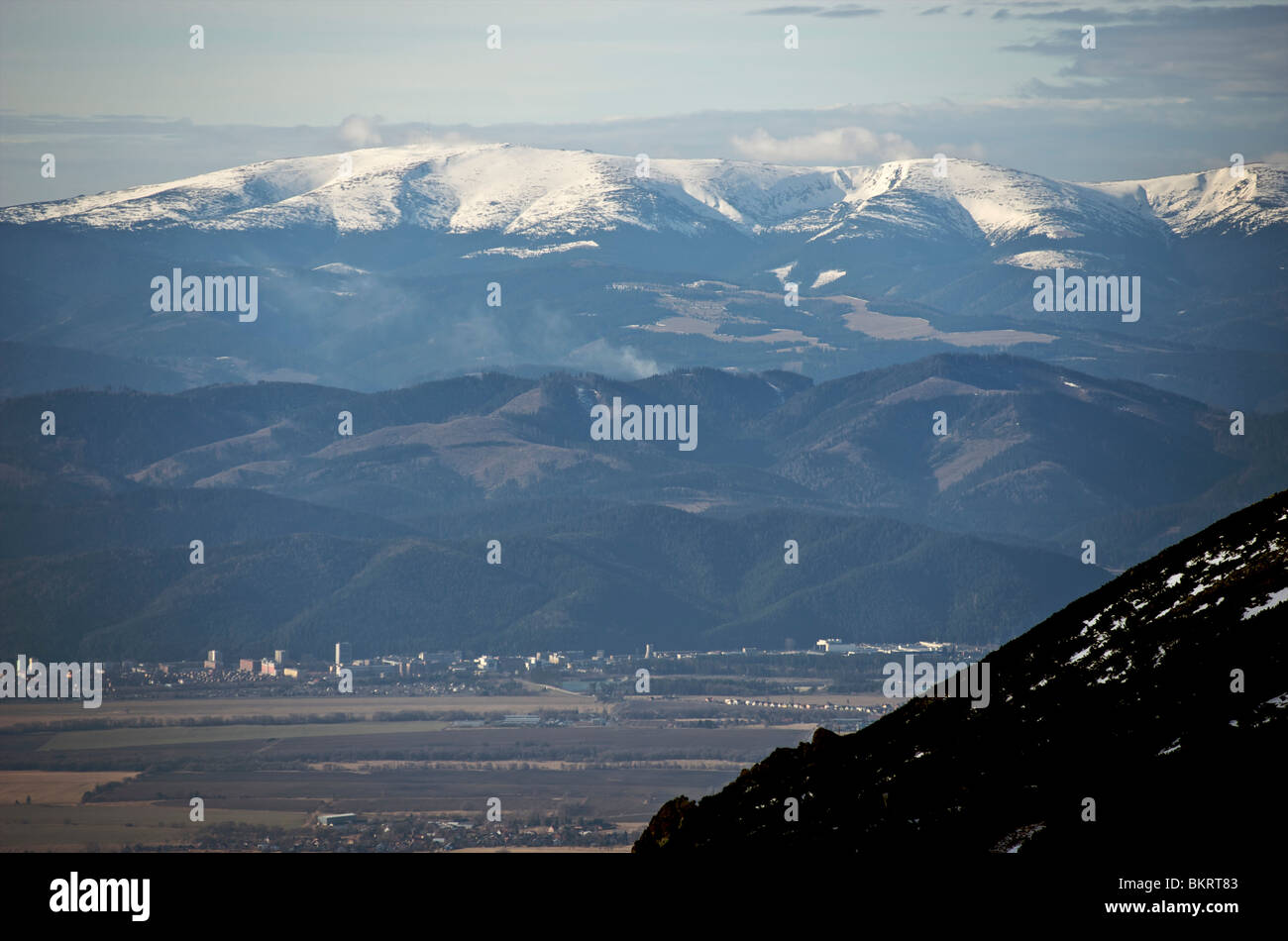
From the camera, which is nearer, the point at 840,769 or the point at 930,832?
the point at 930,832
